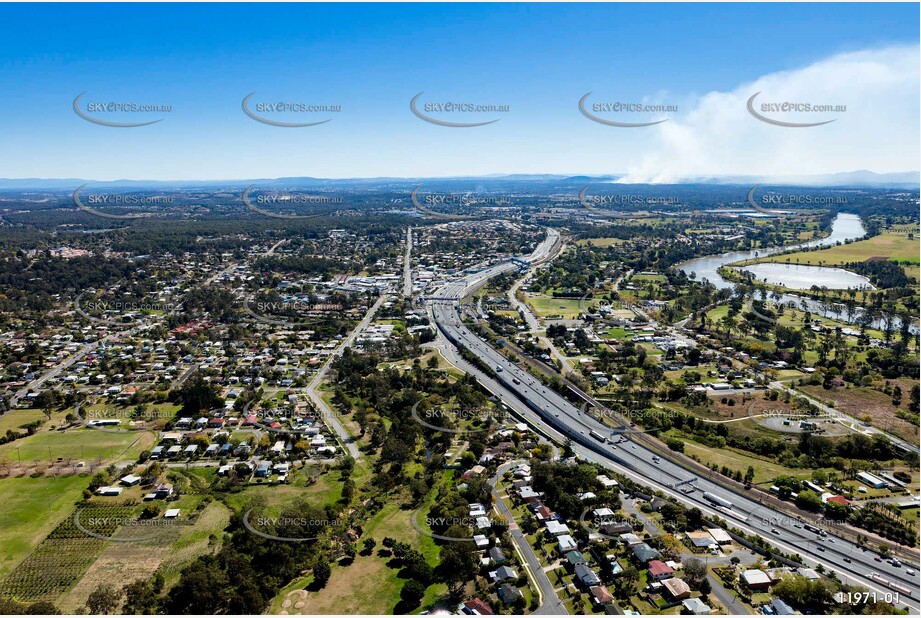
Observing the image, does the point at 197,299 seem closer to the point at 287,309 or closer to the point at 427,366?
the point at 287,309

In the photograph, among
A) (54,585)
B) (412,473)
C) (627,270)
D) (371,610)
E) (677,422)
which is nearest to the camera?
(371,610)

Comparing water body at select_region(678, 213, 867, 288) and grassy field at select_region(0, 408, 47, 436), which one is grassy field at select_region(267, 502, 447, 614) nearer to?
grassy field at select_region(0, 408, 47, 436)

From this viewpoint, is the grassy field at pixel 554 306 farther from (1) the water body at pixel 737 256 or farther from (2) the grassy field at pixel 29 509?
(2) the grassy field at pixel 29 509

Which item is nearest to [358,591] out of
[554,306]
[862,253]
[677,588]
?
[677,588]

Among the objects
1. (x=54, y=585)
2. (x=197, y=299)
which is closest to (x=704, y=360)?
(x=54, y=585)

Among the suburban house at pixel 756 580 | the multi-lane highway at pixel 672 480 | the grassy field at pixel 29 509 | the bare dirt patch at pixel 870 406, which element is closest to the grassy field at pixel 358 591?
the suburban house at pixel 756 580

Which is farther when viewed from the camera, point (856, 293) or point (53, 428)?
point (856, 293)

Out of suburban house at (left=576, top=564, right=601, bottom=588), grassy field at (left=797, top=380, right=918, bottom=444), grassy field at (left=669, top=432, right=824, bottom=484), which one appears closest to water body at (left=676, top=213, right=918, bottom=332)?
grassy field at (left=797, top=380, right=918, bottom=444)
